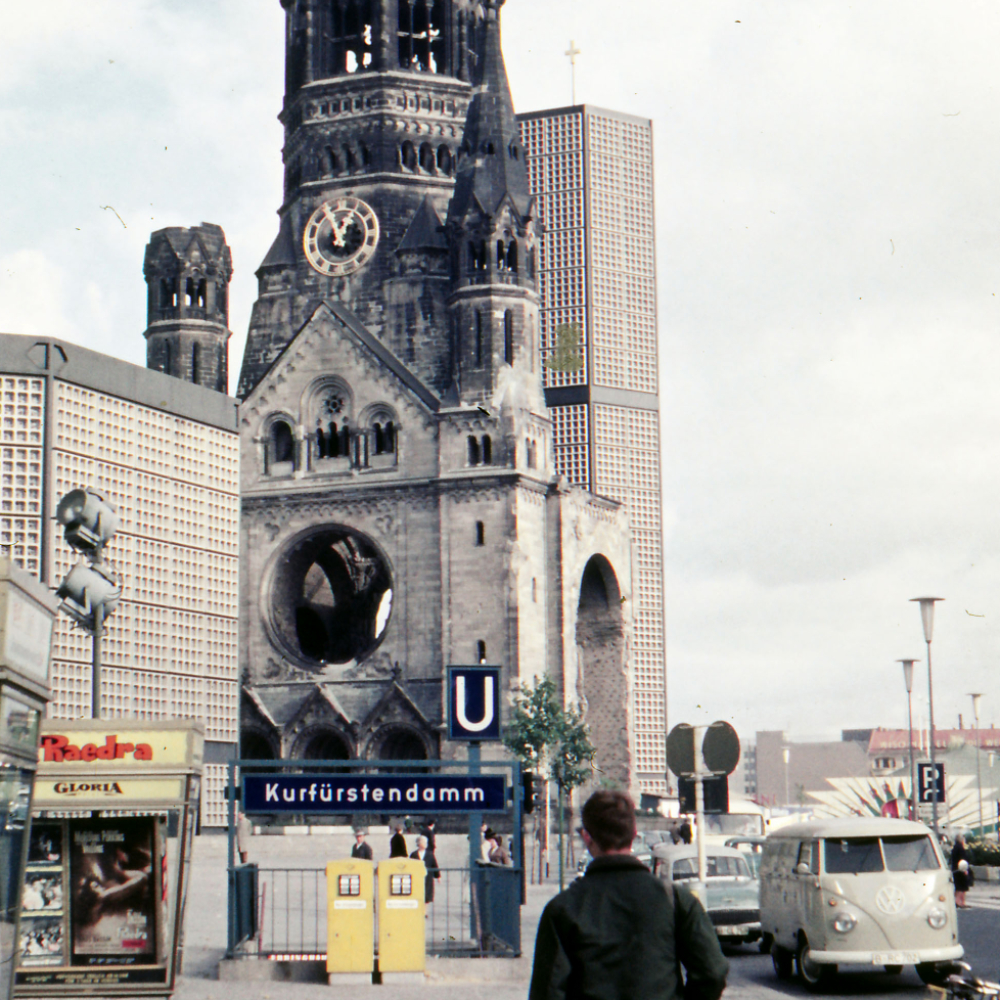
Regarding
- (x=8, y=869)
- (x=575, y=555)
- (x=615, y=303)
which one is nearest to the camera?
(x=8, y=869)

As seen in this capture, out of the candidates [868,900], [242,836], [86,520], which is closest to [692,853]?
[868,900]

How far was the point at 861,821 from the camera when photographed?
1956 centimetres

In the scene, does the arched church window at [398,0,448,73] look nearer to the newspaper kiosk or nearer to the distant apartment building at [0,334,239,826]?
the distant apartment building at [0,334,239,826]

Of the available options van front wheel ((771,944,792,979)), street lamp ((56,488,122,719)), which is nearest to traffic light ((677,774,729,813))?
van front wheel ((771,944,792,979))

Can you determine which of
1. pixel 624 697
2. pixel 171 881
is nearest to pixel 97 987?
pixel 171 881

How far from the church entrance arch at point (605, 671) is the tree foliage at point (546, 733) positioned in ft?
41.1

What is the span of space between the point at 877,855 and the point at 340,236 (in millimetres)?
56849

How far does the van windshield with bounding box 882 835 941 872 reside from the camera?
18719 mm

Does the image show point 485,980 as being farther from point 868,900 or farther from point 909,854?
point 909,854

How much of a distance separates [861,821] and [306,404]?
50.8 meters

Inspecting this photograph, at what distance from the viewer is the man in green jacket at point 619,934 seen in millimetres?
6609

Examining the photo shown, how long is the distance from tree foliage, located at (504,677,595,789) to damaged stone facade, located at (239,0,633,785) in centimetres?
241

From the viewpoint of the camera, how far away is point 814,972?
18.5 m

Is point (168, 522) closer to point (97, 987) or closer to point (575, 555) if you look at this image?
point (575, 555)
